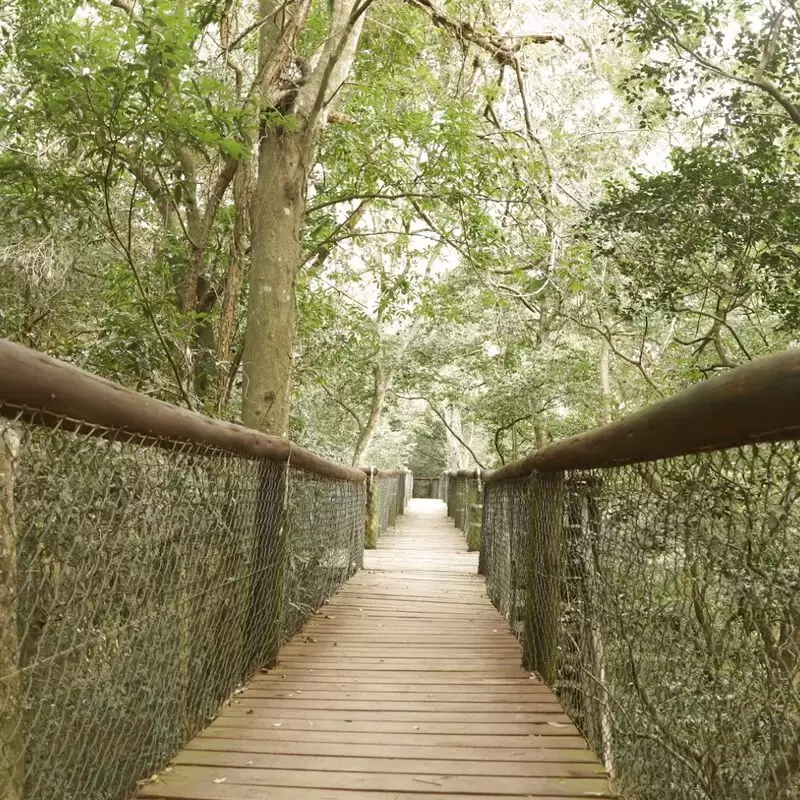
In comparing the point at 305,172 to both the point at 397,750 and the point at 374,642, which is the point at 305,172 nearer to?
the point at 374,642

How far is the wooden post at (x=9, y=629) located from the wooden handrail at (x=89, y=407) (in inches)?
5.0

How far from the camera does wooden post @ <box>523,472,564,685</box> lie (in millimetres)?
3002

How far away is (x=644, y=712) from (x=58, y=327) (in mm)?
6984

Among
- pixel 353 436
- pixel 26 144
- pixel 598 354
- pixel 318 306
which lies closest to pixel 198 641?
pixel 26 144

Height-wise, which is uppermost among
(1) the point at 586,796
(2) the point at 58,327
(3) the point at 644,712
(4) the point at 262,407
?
(2) the point at 58,327

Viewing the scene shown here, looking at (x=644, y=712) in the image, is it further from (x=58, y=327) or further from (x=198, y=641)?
(x=58, y=327)

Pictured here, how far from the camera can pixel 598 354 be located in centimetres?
1373

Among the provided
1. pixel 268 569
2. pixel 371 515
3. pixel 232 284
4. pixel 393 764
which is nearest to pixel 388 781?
pixel 393 764

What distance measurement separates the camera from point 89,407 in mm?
1523

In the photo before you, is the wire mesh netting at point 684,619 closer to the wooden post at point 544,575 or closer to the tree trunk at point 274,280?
the wooden post at point 544,575

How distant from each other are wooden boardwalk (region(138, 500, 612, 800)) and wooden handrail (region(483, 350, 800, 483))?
109 cm

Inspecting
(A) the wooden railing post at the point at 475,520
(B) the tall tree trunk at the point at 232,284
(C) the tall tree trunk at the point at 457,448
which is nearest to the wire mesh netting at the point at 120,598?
(B) the tall tree trunk at the point at 232,284

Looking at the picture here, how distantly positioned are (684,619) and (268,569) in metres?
2.11

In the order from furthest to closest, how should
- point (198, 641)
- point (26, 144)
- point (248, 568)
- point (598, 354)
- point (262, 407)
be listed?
point (598, 354)
point (26, 144)
point (262, 407)
point (248, 568)
point (198, 641)
